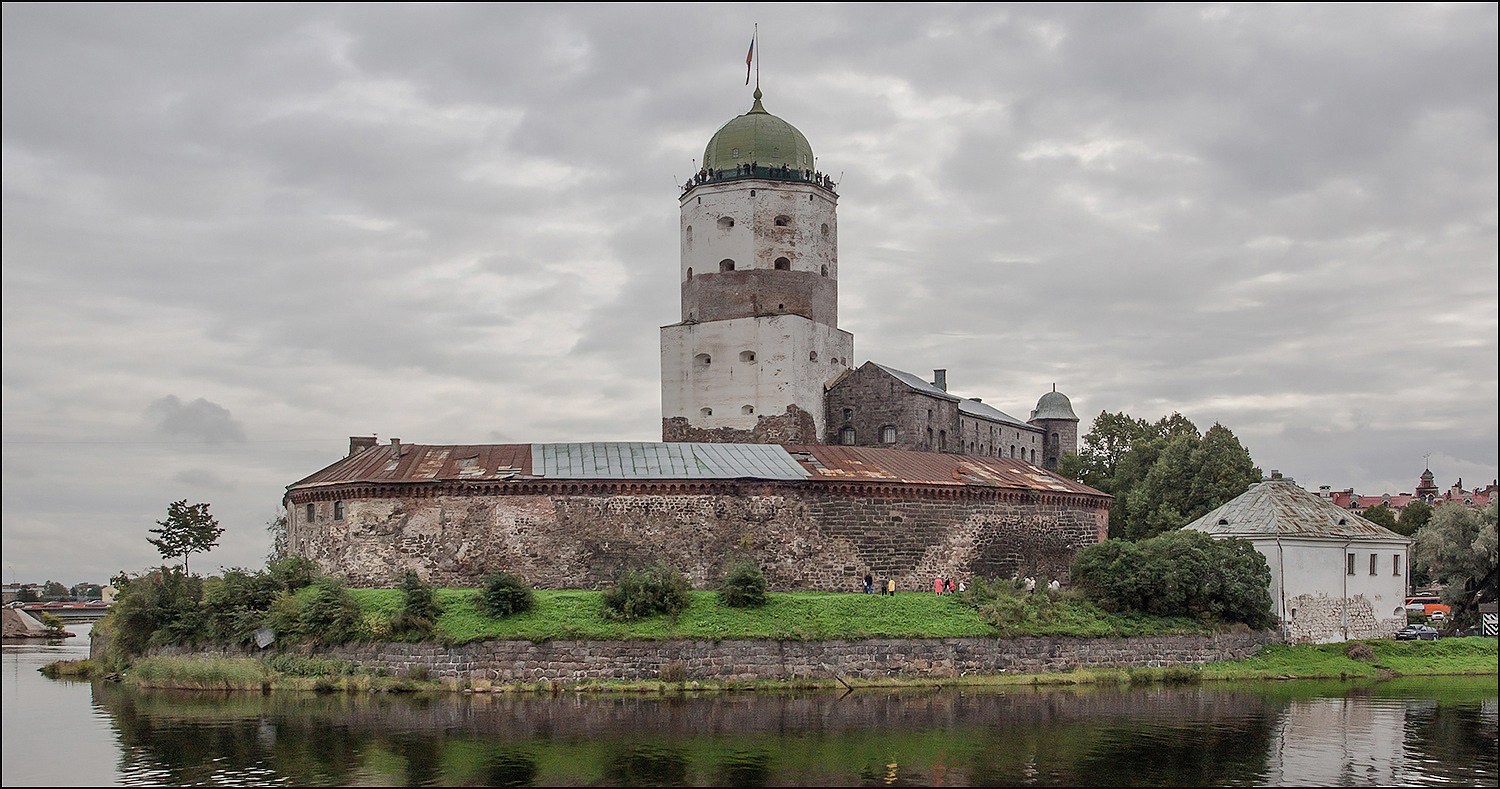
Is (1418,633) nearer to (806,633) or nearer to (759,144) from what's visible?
(806,633)

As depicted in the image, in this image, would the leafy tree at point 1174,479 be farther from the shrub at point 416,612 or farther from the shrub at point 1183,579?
the shrub at point 416,612

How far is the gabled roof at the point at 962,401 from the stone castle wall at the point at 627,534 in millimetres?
11735

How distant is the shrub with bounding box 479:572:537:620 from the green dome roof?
24148 mm

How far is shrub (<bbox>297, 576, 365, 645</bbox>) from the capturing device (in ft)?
105

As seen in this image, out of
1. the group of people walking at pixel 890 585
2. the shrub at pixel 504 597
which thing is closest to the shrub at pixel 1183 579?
the group of people walking at pixel 890 585

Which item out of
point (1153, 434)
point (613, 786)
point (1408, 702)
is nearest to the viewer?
point (613, 786)

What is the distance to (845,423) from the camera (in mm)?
51875

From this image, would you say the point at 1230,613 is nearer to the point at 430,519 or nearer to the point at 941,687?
the point at 941,687

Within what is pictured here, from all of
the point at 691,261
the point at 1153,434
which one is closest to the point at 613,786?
the point at 691,261

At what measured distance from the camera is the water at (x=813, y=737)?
19.8 meters

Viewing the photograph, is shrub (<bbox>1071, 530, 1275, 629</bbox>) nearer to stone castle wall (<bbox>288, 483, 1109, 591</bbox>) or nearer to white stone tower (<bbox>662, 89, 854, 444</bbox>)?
stone castle wall (<bbox>288, 483, 1109, 591</bbox>)

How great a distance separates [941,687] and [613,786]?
1404 cm

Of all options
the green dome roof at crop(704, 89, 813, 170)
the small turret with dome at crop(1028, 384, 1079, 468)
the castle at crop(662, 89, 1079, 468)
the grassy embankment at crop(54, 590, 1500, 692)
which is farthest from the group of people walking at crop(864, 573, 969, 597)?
the small turret with dome at crop(1028, 384, 1079, 468)

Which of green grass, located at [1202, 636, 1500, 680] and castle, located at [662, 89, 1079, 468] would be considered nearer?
green grass, located at [1202, 636, 1500, 680]
